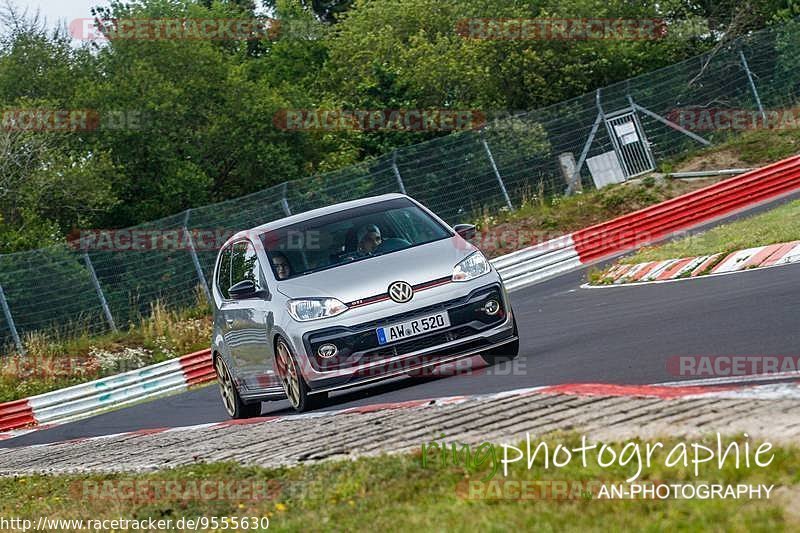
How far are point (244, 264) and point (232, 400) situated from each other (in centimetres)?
145

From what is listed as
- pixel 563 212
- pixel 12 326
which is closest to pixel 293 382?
pixel 12 326

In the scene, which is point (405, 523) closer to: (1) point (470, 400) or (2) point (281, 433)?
(1) point (470, 400)

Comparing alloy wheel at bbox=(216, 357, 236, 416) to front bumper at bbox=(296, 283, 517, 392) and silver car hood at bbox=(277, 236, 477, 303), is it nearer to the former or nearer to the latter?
silver car hood at bbox=(277, 236, 477, 303)

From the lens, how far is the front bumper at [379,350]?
10852 millimetres

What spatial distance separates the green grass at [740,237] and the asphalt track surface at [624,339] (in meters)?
1.43

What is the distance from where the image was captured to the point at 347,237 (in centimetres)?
1185

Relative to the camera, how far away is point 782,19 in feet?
128

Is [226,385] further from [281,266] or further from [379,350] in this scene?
[379,350]

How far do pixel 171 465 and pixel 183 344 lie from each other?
18588mm

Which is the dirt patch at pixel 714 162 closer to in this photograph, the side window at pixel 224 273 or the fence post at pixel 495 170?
the fence post at pixel 495 170

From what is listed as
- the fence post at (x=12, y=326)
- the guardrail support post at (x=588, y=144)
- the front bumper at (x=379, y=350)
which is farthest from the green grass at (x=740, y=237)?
the fence post at (x=12, y=326)

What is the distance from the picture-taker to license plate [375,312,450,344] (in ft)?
35.6

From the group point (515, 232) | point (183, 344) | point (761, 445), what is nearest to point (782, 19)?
point (515, 232)

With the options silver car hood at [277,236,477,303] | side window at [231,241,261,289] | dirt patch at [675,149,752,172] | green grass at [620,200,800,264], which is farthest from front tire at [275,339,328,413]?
dirt patch at [675,149,752,172]
